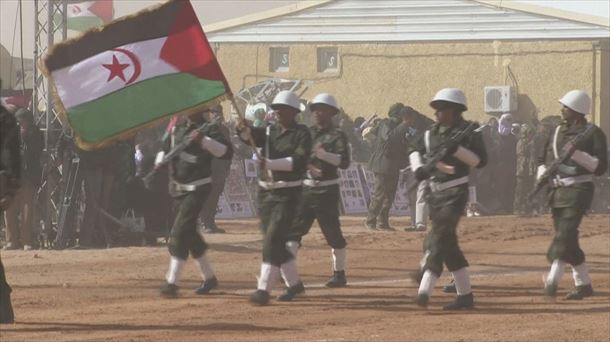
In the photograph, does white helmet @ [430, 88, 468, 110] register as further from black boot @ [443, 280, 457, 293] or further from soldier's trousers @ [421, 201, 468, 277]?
black boot @ [443, 280, 457, 293]

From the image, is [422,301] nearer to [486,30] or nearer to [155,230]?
[155,230]

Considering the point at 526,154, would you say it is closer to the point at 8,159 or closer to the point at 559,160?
the point at 559,160

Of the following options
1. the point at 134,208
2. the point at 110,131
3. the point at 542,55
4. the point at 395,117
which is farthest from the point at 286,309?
the point at 542,55

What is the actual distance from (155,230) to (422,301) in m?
9.08

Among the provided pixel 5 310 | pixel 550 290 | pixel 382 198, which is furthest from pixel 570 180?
pixel 382 198

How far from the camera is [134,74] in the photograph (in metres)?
15.6

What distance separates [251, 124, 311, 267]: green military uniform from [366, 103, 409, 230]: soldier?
1118 cm

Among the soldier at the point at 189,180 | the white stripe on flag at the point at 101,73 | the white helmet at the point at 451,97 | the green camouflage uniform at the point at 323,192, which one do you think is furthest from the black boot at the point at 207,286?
the white helmet at the point at 451,97

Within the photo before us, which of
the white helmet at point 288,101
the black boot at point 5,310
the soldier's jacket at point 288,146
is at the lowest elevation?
the black boot at point 5,310

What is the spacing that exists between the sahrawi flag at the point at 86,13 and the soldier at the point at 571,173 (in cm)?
3364

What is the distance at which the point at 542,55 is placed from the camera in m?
43.0

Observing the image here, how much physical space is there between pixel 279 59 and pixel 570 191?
29.0m

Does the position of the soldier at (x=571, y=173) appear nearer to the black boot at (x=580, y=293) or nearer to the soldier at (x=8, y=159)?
the black boot at (x=580, y=293)

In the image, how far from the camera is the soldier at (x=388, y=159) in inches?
1104
